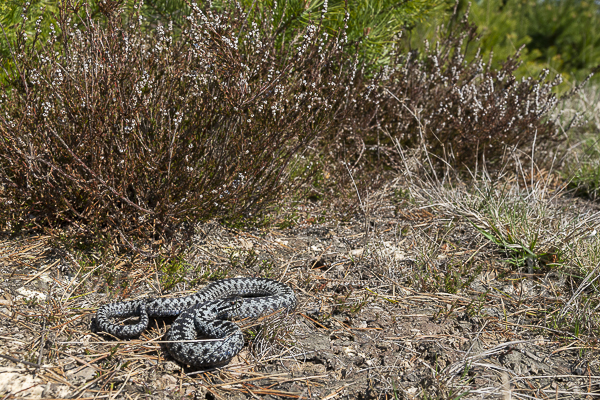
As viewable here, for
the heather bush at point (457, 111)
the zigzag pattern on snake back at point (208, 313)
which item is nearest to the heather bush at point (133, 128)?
the zigzag pattern on snake back at point (208, 313)

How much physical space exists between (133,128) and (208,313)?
1.50 metres

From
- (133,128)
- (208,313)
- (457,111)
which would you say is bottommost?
(208,313)

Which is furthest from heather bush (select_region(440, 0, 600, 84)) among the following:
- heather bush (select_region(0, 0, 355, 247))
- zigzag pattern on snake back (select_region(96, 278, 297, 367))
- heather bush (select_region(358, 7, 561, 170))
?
zigzag pattern on snake back (select_region(96, 278, 297, 367))

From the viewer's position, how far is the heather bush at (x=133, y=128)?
3400 mm

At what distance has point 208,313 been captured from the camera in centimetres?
326

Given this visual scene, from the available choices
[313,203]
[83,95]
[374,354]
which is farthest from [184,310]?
[313,203]

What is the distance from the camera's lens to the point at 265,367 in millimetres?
2822

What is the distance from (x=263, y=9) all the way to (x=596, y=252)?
3624mm

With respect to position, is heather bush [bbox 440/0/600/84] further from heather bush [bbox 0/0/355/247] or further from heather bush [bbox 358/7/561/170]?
heather bush [bbox 0/0/355/247]

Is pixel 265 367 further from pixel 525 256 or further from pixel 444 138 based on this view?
pixel 444 138

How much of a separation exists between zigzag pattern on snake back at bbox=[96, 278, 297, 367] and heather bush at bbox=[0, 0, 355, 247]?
693mm

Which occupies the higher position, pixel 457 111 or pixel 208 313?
pixel 457 111

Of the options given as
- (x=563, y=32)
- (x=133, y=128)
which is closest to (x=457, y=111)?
(x=133, y=128)

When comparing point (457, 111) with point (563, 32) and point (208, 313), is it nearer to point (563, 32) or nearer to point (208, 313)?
point (208, 313)
